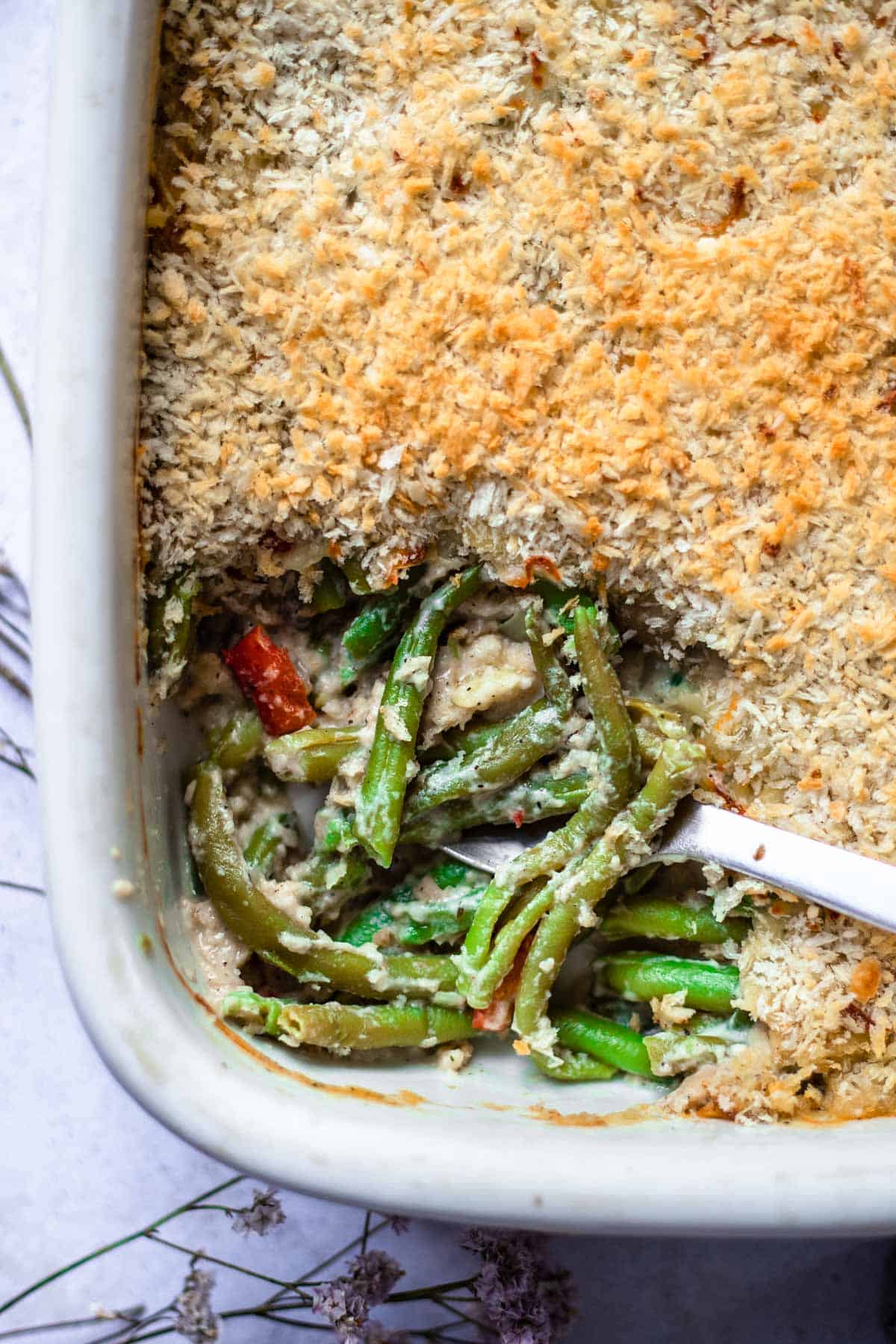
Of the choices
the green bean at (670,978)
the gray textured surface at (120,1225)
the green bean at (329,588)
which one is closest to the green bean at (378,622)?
the green bean at (329,588)

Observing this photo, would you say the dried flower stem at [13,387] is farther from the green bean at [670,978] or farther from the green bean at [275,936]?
the green bean at [670,978]

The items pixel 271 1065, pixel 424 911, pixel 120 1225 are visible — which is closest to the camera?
pixel 271 1065

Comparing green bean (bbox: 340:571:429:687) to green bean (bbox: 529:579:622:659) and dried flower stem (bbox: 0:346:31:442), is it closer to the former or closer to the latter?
green bean (bbox: 529:579:622:659)

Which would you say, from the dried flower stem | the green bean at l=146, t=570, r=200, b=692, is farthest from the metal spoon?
the dried flower stem

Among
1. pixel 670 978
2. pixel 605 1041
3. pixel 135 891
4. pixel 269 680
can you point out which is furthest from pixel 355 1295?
pixel 269 680

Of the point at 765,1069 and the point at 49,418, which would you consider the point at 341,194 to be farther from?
the point at 765,1069

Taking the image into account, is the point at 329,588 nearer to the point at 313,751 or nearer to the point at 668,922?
the point at 313,751
